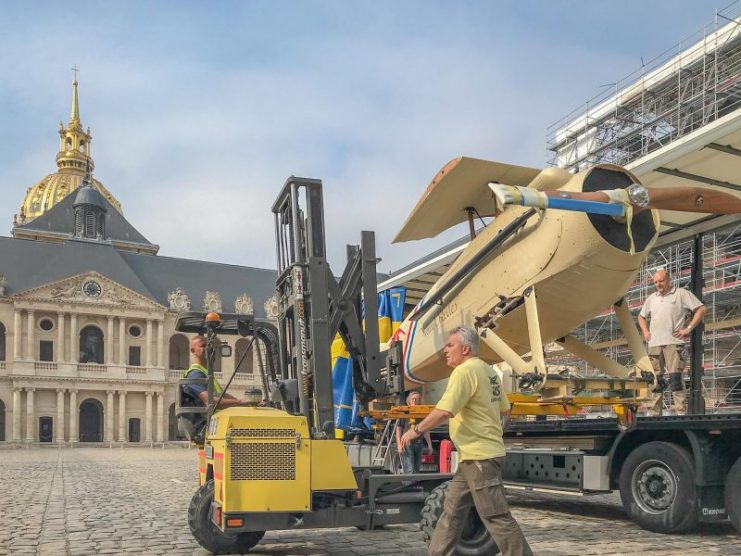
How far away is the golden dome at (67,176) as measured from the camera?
110 m

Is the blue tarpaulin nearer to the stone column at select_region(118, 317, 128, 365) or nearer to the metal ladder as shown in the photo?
the metal ladder

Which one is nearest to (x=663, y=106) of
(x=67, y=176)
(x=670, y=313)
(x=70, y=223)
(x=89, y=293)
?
(x=670, y=313)

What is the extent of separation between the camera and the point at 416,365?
35.5 ft

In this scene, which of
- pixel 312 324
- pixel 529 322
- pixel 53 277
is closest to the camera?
pixel 312 324

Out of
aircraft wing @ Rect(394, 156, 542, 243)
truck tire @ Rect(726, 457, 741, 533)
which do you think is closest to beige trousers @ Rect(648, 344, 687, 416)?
truck tire @ Rect(726, 457, 741, 533)

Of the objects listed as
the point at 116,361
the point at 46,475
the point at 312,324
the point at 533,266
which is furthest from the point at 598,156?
the point at 116,361

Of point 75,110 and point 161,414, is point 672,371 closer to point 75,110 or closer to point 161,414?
point 161,414

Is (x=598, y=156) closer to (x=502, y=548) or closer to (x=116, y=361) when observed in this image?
(x=502, y=548)

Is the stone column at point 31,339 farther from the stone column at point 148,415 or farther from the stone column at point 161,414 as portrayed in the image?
the stone column at point 161,414

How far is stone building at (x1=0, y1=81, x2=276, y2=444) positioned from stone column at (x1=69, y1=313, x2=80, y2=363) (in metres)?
0.09

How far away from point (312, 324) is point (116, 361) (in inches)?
2865

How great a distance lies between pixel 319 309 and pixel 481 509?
Result: 257 centimetres

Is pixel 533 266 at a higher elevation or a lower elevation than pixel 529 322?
higher

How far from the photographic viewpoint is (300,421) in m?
6.56
